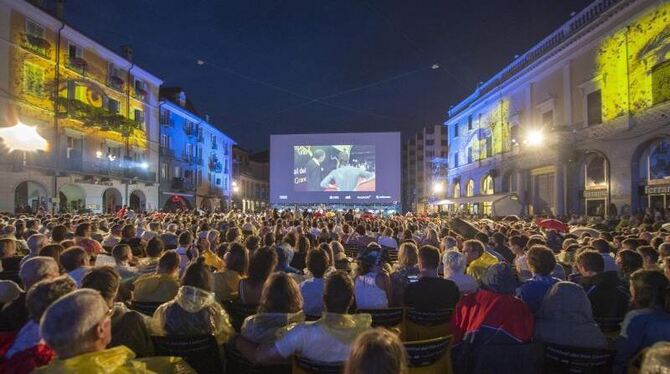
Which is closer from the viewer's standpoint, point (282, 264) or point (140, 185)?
point (282, 264)

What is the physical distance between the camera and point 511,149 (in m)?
30.5

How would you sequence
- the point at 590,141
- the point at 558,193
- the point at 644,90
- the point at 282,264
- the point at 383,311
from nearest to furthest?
the point at 383,311
the point at 282,264
the point at 644,90
the point at 590,141
the point at 558,193

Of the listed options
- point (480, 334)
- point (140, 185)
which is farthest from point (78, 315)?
point (140, 185)

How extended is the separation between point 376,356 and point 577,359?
95.8 inches

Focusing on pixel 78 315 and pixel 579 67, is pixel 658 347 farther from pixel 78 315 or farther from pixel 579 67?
pixel 579 67

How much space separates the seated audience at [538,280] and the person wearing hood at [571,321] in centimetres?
76

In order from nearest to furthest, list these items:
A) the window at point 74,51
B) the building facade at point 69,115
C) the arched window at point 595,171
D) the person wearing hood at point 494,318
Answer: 1. the person wearing hood at point 494,318
2. the arched window at point 595,171
3. the building facade at point 69,115
4. the window at point 74,51

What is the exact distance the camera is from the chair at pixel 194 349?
146 inches

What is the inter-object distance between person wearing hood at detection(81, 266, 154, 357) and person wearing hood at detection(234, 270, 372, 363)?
0.92m

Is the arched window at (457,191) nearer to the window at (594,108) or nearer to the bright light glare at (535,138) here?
the bright light glare at (535,138)

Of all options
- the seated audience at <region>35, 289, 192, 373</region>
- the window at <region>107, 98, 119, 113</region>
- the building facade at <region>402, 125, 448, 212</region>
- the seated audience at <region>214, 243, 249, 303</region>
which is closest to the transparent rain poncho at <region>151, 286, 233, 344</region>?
the seated audience at <region>214, 243, 249, 303</region>

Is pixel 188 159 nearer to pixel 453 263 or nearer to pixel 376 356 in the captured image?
pixel 453 263

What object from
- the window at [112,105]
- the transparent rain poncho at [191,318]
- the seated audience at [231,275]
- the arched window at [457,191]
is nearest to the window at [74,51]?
the window at [112,105]

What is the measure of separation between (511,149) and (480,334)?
28.7m
